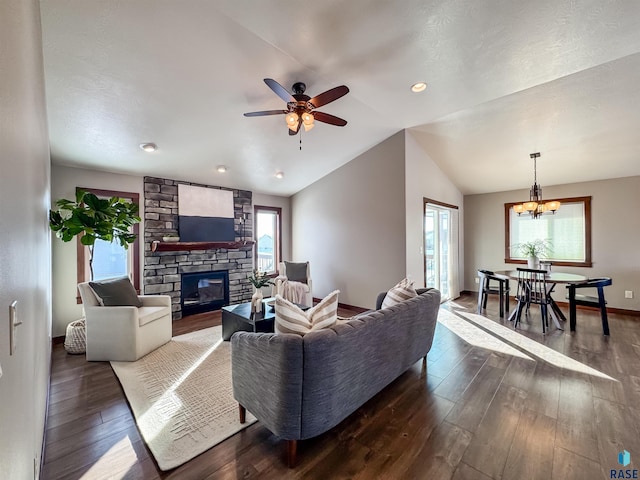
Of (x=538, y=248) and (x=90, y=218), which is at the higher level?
(x=90, y=218)

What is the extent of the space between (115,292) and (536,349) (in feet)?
16.8

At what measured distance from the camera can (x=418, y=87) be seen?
2994mm

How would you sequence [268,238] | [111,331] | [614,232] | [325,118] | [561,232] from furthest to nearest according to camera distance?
[268,238], [561,232], [614,232], [111,331], [325,118]

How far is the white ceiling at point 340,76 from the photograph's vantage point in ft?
6.62

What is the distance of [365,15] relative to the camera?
205cm

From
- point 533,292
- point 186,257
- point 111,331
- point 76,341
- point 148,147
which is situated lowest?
point 76,341

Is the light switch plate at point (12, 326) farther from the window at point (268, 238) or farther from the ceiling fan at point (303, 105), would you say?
the window at point (268, 238)

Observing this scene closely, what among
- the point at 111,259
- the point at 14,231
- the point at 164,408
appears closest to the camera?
the point at 14,231

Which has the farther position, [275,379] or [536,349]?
[536,349]

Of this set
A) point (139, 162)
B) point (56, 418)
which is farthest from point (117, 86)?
point (56, 418)

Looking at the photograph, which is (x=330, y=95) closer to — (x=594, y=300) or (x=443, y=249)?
(x=443, y=249)

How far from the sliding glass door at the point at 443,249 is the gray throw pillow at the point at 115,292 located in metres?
5.03

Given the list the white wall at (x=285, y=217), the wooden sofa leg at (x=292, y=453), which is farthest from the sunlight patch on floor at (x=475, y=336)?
the white wall at (x=285, y=217)

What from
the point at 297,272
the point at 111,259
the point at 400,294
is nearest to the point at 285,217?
the point at 297,272
